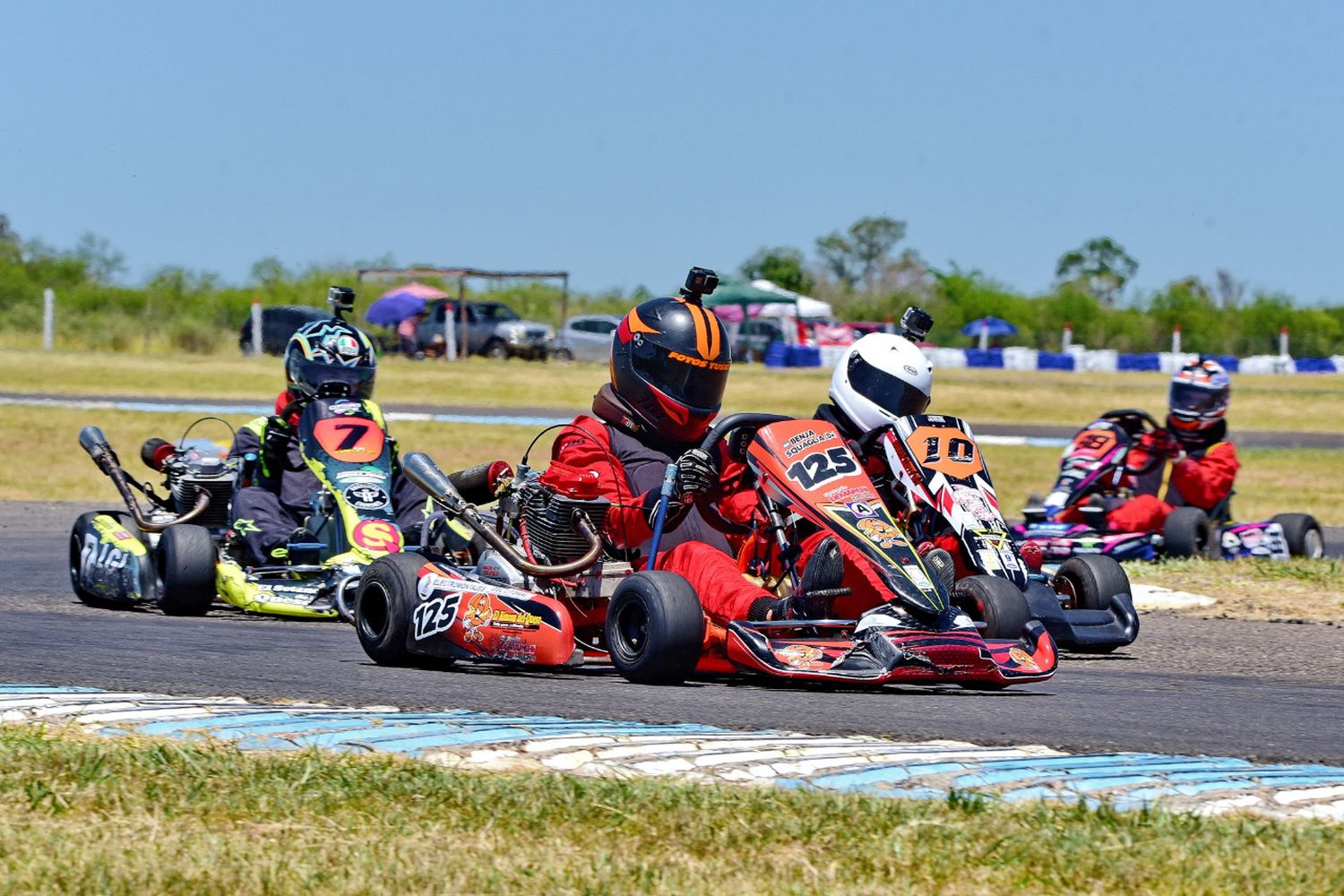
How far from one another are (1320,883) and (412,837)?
5.78 feet

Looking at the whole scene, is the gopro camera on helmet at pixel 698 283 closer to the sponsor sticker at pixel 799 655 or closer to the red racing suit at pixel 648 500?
the red racing suit at pixel 648 500

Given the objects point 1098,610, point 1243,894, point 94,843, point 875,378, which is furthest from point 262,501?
point 1243,894

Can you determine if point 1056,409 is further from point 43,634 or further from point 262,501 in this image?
point 43,634

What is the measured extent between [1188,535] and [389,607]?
661 centimetres

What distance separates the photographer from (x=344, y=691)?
6.17 meters

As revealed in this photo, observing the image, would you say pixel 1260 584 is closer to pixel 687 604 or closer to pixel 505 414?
pixel 687 604

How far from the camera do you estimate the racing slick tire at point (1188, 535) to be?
12.2 metres

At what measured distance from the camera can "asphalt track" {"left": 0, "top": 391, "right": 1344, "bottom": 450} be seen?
24.9 m

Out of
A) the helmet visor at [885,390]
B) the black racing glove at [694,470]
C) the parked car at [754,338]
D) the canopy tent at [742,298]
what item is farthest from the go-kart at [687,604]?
the parked car at [754,338]

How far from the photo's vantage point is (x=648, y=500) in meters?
7.10

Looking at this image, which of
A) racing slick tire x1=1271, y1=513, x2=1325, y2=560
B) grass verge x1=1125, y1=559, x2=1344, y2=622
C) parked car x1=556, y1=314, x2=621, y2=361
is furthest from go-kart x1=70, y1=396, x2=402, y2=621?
parked car x1=556, y1=314, x2=621, y2=361

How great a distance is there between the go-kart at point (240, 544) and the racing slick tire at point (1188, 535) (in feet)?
17.3

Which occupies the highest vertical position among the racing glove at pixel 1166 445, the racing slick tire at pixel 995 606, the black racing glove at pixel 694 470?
the black racing glove at pixel 694 470

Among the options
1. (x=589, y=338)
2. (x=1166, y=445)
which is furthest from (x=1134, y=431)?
(x=589, y=338)
